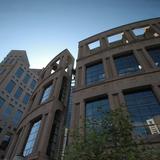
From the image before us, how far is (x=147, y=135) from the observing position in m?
9.73

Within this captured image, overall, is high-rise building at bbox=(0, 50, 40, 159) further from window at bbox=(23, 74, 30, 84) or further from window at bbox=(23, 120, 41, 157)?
window at bbox=(23, 120, 41, 157)

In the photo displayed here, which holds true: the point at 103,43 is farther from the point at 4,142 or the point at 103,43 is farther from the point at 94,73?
the point at 4,142

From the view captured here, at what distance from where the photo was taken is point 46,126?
557 inches

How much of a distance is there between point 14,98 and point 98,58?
24156mm

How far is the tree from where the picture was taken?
18.7 ft

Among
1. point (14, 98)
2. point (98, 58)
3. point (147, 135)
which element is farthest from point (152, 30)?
point (14, 98)

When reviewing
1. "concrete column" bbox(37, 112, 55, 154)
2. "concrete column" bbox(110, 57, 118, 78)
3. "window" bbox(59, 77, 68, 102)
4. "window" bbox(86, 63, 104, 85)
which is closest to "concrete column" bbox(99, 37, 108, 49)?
"window" bbox(86, 63, 104, 85)

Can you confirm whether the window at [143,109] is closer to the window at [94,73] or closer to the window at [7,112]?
the window at [94,73]

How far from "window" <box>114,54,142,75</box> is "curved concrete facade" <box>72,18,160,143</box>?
0.24 m

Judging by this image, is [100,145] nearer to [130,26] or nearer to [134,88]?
[134,88]

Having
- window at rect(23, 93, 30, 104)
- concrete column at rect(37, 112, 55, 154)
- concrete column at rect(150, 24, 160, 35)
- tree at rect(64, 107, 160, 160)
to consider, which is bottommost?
tree at rect(64, 107, 160, 160)

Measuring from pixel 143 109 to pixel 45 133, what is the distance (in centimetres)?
810

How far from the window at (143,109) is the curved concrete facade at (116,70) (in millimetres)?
342

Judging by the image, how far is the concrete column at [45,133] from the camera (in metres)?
12.7
